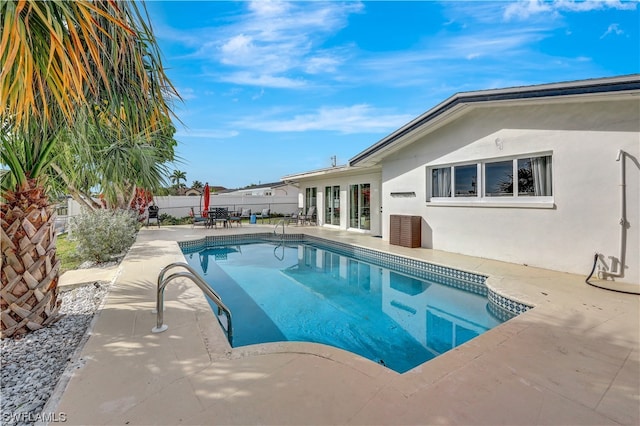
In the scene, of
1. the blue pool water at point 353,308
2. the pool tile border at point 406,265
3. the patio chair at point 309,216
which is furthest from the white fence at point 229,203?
the blue pool water at point 353,308

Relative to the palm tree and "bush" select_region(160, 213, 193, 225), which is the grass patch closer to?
the palm tree

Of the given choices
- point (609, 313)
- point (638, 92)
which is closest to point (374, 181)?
point (638, 92)

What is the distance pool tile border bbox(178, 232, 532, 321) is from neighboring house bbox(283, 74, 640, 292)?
5.48 feet

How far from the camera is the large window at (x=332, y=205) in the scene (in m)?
17.4

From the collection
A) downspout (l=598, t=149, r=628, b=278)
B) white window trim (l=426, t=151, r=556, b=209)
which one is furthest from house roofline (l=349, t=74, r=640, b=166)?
white window trim (l=426, t=151, r=556, b=209)

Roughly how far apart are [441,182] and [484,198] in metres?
1.62

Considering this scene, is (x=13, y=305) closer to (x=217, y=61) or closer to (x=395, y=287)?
(x=395, y=287)

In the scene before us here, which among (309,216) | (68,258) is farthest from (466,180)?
(68,258)

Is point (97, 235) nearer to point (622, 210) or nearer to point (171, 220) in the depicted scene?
point (622, 210)

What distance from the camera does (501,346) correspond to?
147 inches

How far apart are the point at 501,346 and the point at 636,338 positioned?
5.95ft

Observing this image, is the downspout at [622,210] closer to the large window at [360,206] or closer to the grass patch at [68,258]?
the large window at [360,206]

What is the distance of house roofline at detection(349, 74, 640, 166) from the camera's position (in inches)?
224

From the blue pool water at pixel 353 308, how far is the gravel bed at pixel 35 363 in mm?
2249
